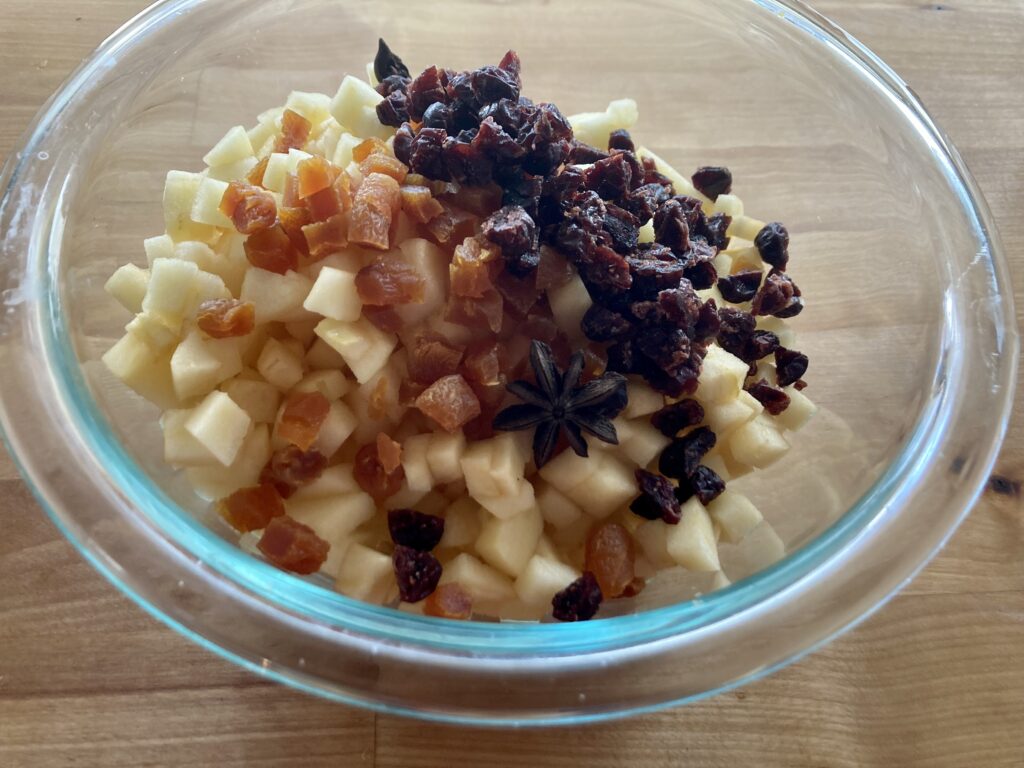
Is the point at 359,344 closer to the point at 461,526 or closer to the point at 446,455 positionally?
the point at 446,455

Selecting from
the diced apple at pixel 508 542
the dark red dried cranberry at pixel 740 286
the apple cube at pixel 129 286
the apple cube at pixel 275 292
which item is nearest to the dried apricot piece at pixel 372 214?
the apple cube at pixel 275 292

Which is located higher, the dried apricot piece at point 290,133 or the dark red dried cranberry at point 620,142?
the dark red dried cranberry at point 620,142

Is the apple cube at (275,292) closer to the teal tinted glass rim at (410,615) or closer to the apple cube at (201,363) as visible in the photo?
the apple cube at (201,363)

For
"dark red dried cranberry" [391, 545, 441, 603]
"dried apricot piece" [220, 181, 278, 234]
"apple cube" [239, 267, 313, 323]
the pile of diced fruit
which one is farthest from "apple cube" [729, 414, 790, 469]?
"dried apricot piece" [220, 181, 278, 234]

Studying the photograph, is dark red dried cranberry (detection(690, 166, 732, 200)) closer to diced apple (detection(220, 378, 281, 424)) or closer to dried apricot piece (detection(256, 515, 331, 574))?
diced apple (detection(220, 378, 281, 424))

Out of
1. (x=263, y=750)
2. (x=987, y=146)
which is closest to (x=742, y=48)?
(x=987, y=146)

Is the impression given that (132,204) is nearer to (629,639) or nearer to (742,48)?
(629,639)

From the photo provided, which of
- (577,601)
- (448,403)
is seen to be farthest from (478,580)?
(448,403)
